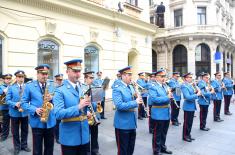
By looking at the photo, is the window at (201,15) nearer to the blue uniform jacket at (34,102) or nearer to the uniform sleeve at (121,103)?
the uniform sleeve at (121,103)

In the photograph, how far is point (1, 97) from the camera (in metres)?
7.50

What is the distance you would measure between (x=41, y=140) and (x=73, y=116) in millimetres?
1759

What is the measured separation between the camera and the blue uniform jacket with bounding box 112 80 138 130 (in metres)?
4.59

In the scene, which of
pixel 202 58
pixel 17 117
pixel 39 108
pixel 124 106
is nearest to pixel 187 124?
pixel 124 106

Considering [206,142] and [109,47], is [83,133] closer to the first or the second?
[206,142]

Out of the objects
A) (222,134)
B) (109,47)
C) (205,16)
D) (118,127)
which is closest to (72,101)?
(118,127)

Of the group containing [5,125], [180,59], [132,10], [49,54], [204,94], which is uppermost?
[132,10]

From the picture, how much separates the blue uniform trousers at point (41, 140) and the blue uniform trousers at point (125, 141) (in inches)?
54.7

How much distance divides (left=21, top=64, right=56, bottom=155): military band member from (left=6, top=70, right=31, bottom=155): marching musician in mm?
1396

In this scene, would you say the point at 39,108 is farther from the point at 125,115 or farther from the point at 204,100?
the point at 204,100

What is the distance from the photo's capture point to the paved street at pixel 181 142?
6.20 meters

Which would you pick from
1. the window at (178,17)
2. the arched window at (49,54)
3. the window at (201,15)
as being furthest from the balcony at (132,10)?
the window at (201,15)

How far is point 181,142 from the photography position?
22.9 feet

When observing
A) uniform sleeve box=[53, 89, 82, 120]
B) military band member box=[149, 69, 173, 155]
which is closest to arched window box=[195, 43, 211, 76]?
military band member box=[149, 69, 173, 155]
